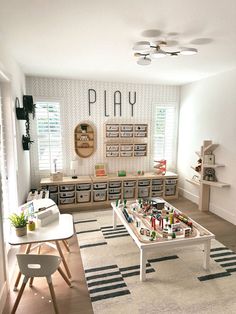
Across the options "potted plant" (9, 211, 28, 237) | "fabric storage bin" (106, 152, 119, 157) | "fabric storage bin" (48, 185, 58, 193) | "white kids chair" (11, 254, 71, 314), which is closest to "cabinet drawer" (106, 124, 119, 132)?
"fabric storage bin" (106, 152, 119, 157)

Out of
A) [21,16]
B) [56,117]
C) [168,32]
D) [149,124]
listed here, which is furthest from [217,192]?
[21,16]

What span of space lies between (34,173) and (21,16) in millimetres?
3194

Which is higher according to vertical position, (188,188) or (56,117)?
(56,117)

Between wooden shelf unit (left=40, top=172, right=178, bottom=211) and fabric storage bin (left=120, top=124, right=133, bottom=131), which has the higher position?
fabric storage bin (left=120, top=124, right=133, bottom=131)

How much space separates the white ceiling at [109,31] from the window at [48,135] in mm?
972

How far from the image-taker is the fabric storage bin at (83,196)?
4438 mm

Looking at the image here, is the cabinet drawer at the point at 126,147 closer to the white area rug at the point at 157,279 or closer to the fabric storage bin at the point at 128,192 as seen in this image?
the fabric storage bin at the point at 128,192

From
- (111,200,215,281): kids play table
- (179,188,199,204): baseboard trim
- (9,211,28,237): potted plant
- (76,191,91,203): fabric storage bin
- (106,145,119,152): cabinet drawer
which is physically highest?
(106,145,119,152): cabinet drawer

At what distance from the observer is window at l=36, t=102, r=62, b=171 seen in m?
4.46

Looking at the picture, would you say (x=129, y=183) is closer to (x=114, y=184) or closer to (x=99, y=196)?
(x=114, y=184)

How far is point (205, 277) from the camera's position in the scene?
236 centimetres

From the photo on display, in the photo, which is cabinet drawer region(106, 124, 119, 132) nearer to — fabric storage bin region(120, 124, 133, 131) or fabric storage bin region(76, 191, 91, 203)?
fabric storage bin region(120, 124, 133, 131)

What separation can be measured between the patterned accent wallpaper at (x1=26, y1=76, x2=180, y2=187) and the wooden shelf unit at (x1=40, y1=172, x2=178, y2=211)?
37 cm

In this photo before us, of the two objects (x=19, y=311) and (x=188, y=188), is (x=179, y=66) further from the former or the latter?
(x=19, y=311)
